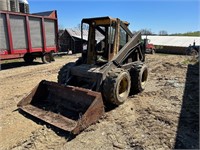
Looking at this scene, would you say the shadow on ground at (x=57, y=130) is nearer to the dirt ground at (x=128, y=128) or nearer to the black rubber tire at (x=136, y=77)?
the dirt ground at (x=128, y=128)

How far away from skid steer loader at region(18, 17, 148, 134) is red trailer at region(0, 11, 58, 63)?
18.0 feet

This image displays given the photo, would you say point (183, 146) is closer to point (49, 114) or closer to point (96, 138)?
point (96, 138)

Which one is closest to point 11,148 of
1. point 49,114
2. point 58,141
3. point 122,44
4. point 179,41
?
point 58,141

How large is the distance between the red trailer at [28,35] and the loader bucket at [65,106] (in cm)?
566

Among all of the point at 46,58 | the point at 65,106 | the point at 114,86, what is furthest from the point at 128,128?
the point at 46,58

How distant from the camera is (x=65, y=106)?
4.53 metres

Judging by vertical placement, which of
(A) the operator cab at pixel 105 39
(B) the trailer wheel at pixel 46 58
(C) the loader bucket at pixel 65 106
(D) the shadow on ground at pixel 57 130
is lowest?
(D) the shadow on ground at pixel 57 130

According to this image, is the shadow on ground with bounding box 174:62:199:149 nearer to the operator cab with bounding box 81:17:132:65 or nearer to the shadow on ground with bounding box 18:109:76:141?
the shadow on ground with bounding box 18:109:76:141

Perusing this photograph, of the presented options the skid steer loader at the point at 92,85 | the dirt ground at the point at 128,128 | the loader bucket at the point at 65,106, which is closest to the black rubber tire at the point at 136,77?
the skid steer loader at the point at 92,85

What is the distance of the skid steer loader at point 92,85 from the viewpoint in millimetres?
3980

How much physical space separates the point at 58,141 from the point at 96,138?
2.16 feet

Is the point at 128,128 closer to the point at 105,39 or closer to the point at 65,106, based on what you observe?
the point at 65,106

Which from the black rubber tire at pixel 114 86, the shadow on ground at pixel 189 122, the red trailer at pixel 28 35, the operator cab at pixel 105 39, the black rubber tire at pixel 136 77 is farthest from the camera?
the red trailer at pixel 28 35

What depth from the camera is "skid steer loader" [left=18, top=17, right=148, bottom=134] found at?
13.1ft
